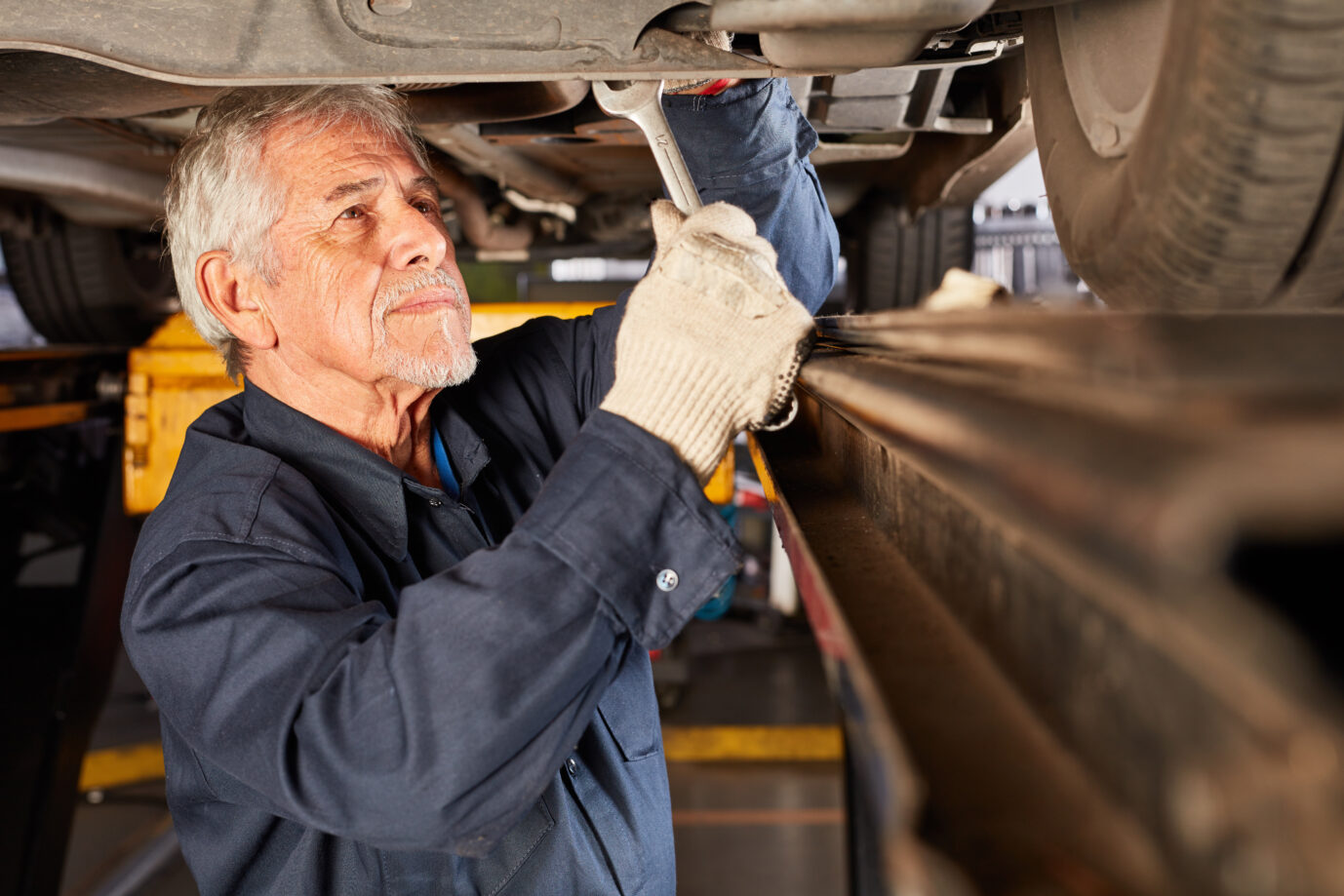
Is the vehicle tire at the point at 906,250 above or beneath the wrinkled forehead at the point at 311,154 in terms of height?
above

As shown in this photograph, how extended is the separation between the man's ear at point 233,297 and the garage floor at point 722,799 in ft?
6.93

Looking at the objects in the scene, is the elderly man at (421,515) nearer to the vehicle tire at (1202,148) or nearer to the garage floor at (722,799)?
the vehicle tire at (1202,148)

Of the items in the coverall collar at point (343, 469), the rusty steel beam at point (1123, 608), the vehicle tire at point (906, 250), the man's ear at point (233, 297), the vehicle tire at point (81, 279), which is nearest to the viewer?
the rusty steel beam at point (1123, 608)

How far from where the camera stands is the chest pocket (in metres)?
1.16

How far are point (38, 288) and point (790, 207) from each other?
2689 millimetres

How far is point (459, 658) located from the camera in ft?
2.36

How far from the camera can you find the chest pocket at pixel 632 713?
1.16m

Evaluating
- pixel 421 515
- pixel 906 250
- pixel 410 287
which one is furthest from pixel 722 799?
pixel 410 287

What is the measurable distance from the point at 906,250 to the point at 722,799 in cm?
180

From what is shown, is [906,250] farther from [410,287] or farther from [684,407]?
[684,407]

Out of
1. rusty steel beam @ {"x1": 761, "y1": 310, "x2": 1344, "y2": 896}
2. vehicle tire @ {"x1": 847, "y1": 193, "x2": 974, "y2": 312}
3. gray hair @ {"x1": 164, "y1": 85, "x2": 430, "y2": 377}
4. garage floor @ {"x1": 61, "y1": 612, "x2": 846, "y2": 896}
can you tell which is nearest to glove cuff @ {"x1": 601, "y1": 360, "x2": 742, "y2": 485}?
rusty steel beam @ {"x1": 761, "y1": 310, "x2": 1344, "y2": 896}

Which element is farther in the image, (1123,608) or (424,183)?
(424,183)

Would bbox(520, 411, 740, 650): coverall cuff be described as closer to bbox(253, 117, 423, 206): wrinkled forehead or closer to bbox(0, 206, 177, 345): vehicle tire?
bbox(253, 117, 423, 206): wrinkled forehead

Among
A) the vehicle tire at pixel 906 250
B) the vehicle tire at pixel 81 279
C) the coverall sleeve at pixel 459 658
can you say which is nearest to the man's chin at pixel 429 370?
the coverall sleeve at pixel 459 658
